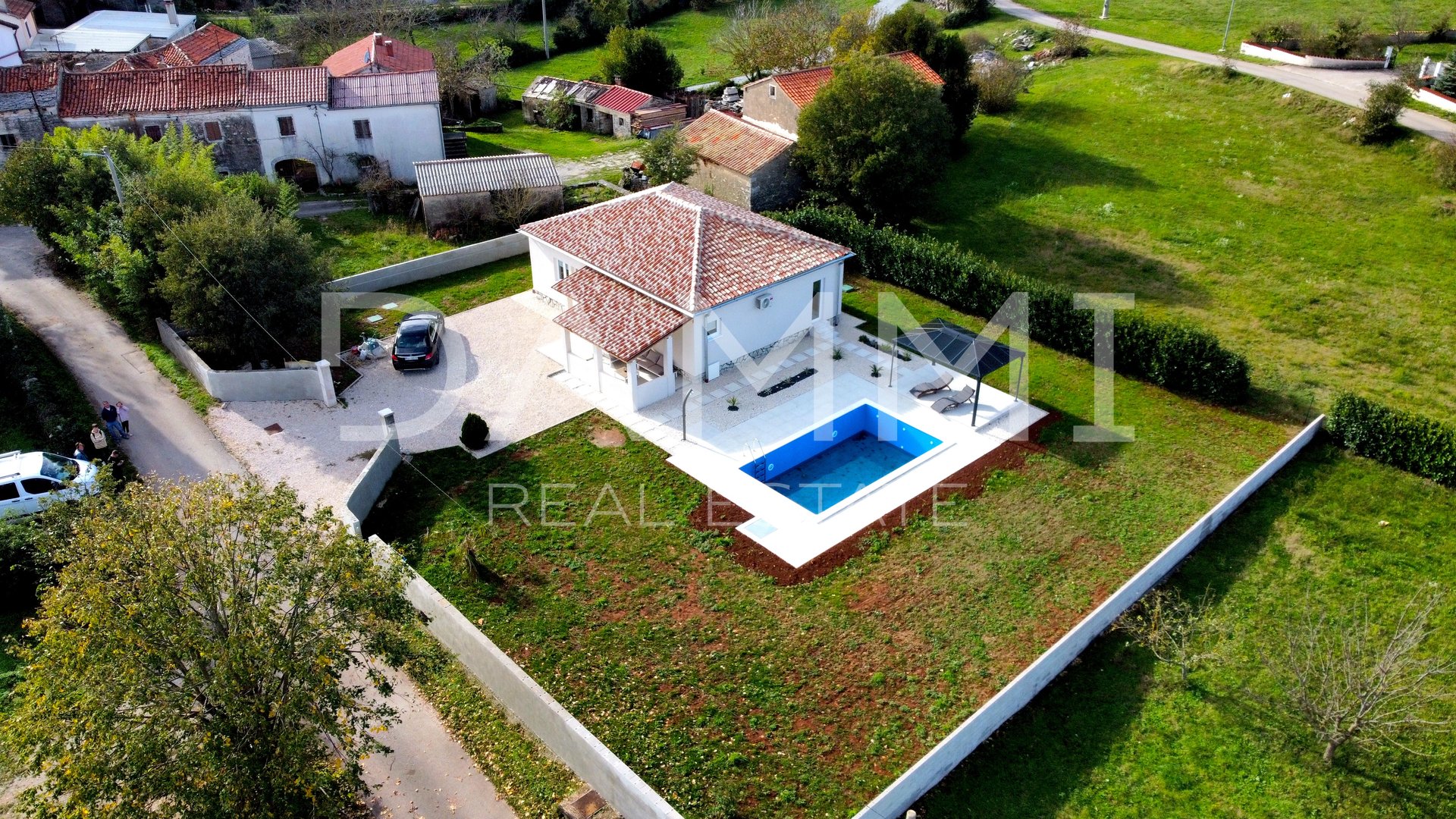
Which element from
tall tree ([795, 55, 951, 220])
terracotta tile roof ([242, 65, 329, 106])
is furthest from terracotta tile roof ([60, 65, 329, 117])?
tall tree ([795, 55, 951, 220])

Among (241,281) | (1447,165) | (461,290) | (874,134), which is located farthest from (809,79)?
(1447,165)

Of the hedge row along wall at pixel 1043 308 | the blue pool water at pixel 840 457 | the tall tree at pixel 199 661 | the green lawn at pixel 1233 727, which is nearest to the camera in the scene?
the tall tree at pixel 199 661

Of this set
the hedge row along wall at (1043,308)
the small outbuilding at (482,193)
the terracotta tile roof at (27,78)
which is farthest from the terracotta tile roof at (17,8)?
the hedge row along wall at (1043,308)

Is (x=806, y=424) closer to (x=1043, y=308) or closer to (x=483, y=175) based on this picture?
(x=1043, y=308)

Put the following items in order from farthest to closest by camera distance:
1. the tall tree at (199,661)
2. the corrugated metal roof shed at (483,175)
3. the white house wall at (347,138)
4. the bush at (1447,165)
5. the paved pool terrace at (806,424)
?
the white house wall at (347,138) < the corrugated metal roof shed at (483,175) < the bush at (1447,165) < the paved pool terrace at (806,424) < the tall tree at (199,661)

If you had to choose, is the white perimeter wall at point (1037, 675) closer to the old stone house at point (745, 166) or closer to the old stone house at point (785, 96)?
the old stone house at point (745, 166)

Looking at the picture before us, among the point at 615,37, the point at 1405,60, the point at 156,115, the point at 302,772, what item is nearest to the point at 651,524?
the point at 302,772

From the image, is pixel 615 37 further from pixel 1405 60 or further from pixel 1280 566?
pixel 1280 566
